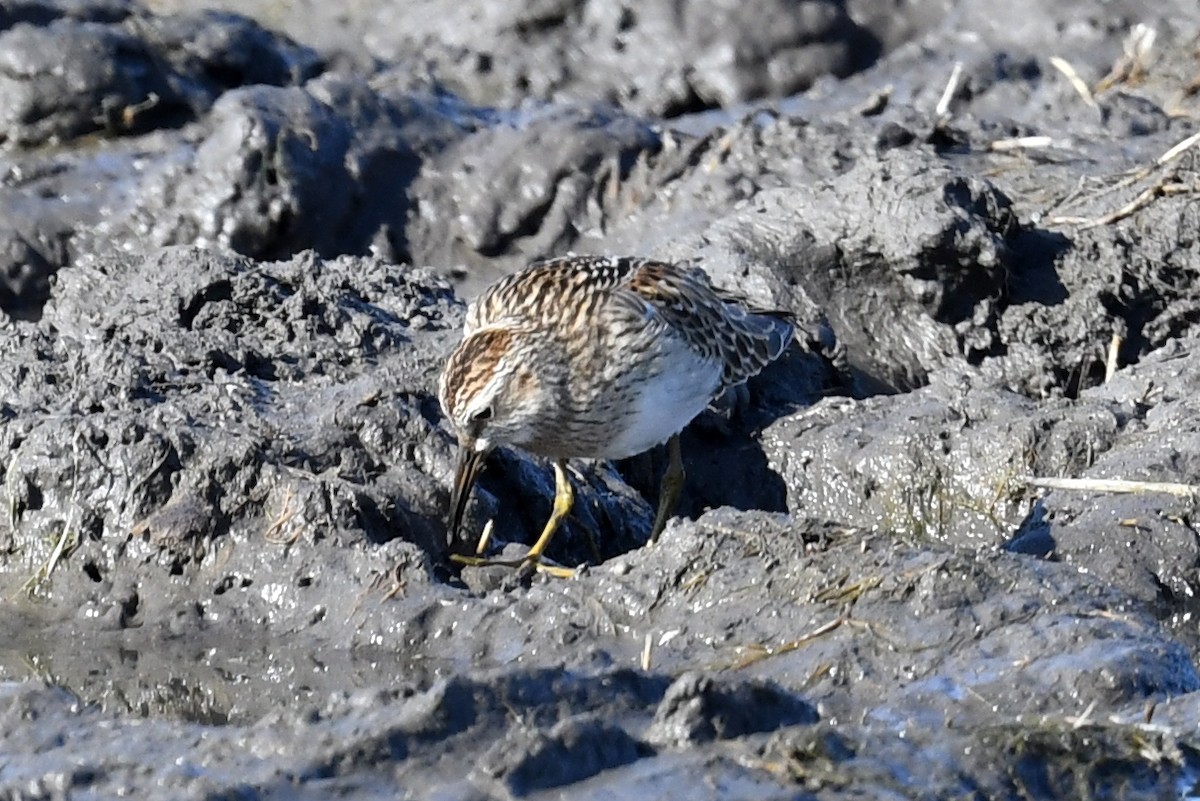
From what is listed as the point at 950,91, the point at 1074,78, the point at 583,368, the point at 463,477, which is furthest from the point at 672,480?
the point at 1074,78

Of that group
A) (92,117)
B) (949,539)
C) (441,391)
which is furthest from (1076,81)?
(441,391)

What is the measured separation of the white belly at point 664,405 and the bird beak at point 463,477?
607mm

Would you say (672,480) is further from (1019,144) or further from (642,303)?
(1019,144)

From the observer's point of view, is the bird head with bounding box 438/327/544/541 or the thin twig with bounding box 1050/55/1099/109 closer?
the bird head with bounding box 438/327/544/541

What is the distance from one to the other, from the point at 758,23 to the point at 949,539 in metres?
6.42

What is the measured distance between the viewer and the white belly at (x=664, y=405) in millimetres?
7242

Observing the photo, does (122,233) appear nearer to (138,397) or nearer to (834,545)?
(138,397)

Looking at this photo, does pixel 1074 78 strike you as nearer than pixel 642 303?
No

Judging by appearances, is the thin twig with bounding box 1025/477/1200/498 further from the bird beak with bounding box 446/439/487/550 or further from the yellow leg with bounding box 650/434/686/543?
the bird beak with bounding box 446/439/487/550

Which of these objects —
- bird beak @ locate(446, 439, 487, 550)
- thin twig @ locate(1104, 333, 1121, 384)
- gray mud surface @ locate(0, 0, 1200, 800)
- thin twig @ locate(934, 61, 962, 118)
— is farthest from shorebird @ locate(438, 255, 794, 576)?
thin twig @ locate(934, 61, 962, 118)

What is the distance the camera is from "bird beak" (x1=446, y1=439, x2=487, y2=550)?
6.79 metres

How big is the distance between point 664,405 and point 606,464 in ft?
3.14

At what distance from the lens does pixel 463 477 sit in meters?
6.79

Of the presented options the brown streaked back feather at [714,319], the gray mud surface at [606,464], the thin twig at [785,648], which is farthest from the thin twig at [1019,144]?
the thin twig at [785,648]
